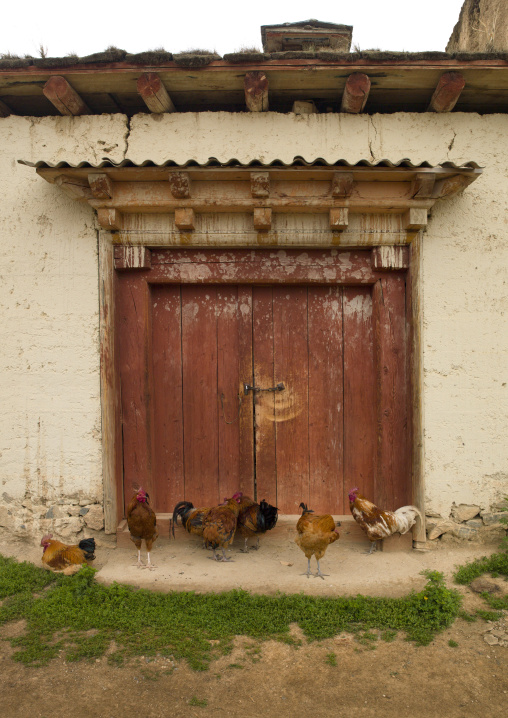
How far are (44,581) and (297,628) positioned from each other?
206 centimetres

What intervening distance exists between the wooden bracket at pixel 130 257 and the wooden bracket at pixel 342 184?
181 cm

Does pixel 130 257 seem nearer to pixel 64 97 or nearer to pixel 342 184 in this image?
pixel 64 97

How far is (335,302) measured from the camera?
4727mm

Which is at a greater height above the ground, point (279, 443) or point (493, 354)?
point (493, 354)

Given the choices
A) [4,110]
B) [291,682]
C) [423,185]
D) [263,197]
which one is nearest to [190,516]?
[291,682]

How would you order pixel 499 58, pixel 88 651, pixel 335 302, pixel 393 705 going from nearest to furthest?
pixel 393 705
pixel 88 651
pixel 499 58
pixel 335 302

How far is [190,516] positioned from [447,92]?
4.45 metres

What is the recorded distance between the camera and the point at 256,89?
4.29m

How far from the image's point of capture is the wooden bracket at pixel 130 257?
4.48 meters

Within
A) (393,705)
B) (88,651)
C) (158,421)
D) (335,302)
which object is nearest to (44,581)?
(88,651)

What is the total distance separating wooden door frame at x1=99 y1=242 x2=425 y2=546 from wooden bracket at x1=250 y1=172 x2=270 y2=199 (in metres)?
0.58

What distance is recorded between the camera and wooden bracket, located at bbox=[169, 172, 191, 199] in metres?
4.09

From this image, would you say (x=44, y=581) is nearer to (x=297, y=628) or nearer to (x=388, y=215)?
(x=297, y=628)

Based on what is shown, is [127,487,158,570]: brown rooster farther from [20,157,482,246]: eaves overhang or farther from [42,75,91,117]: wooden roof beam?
[42,75,91,117]: wooden roof beam
